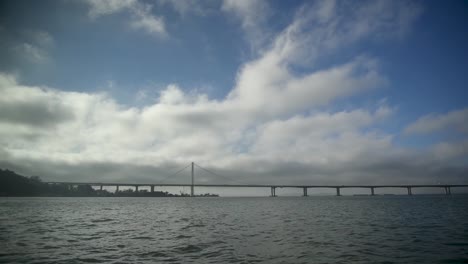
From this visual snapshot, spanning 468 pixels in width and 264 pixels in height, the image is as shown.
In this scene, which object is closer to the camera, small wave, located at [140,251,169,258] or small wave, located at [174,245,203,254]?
small wave, located at [140,251,169,258]

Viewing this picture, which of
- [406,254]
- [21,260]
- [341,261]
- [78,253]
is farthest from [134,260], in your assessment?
[406,254]

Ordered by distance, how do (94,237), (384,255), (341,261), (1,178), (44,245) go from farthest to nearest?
1. (1,178)
2. (94,237)
3. (44,245)
4. (384,255)
5. (341,261)

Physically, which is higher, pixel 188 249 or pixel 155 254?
pixel 155 254

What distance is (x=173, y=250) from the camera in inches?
637

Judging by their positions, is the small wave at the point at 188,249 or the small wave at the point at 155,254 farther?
the small wave at the point at 188,249

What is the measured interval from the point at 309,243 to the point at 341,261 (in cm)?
471

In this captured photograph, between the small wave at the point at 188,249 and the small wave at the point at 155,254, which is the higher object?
the small wave at the point at 155,254

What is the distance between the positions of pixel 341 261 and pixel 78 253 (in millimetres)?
13835

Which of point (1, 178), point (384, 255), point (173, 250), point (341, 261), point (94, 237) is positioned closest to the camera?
point (341, 261)

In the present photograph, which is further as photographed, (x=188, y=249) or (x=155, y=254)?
(x=188, y=249)

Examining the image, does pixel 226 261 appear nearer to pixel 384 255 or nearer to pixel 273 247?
pixel 273 247

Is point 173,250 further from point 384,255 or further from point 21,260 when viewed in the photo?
point 384,255

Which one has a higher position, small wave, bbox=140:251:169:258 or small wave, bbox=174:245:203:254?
small wave, bbox=140:251:169:258

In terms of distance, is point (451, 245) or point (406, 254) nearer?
point (406, 254)
